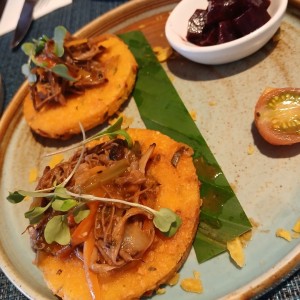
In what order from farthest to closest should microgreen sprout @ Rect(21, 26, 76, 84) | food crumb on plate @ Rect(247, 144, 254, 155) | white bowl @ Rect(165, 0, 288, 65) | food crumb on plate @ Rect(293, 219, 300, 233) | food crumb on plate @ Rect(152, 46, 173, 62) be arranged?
food crumb on plate @ Rect(152, 46, 173, 62)
microgreen sprout @ Rect(21, 26, 76, 84)
white bowl @ Rect(165, 0, 288, 65)
food crumb on plate @ Rect(247, 144, 254, 155)
food crumb on plate @ Rect(293, 219, 300, 233)

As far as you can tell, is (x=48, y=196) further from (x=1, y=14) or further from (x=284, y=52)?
(x=1, y=14)

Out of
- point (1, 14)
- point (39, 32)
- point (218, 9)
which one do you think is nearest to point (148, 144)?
point (218, 9)

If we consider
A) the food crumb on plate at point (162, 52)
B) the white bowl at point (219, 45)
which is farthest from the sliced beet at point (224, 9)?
the food crumb on plate at point (162, 52)

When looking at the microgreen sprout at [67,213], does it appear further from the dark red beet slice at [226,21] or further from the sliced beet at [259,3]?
the sliced beet at [259,3]

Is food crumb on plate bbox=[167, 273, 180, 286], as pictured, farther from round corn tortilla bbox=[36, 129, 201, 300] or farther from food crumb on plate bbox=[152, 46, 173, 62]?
food crumb on plate bbox=[152, 46, 173, 62]

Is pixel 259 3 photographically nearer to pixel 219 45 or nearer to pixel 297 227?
pixel 219 45

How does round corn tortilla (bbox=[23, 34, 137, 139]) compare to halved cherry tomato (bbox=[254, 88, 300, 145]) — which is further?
round corn tortilla (bbox=[23, 34, 137, 139])

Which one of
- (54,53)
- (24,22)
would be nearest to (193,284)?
(54,53)

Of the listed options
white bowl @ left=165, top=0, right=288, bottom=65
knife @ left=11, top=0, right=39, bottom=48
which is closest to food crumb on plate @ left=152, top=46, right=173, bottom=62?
white bowl @ left=165, top=0, right=288, bottom=65
